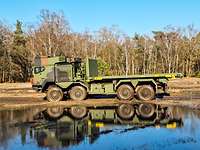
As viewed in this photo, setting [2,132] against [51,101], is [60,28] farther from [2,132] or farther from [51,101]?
[2,132]

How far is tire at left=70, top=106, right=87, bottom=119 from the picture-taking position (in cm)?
1962

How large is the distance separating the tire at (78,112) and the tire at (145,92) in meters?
4.75

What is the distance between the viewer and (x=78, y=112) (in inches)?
840

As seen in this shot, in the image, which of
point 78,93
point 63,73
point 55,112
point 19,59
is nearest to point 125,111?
point 55,112

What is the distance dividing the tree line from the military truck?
3624cm

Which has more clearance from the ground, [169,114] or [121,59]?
[121,59]

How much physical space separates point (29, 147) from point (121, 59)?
2570 inches

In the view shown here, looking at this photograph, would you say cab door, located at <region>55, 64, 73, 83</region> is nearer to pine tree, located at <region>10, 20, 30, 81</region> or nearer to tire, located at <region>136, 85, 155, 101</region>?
tire, located at <region>136, 85, 155, 101</region>

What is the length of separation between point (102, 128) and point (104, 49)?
6328 centimetres

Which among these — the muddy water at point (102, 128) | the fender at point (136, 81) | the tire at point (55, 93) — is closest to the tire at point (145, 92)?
the fender at point (136, 81)

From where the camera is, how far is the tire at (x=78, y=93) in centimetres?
2777

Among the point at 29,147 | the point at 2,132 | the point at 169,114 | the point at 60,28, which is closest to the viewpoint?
the point at 29,147

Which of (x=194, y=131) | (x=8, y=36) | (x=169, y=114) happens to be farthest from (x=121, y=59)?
(x=194, y=131)

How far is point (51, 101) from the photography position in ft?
90.9
